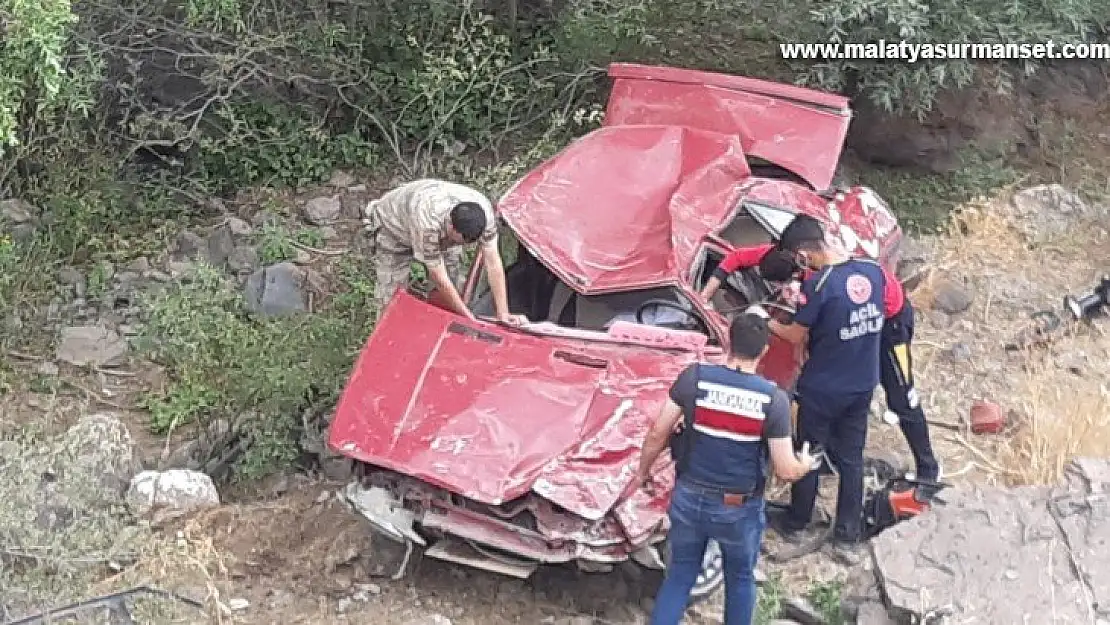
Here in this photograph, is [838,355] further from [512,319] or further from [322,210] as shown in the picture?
[322,210]

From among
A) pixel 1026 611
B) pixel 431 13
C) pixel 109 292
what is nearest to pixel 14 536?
pixel 109 292

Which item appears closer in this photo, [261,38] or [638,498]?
[638,498]

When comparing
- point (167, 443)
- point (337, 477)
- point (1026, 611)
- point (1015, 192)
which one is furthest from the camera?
point (1015, 192)

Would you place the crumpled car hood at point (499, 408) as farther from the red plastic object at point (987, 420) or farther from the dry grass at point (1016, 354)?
the red plastic object at point (987, 420)

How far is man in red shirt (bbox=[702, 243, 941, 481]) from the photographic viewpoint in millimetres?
5746

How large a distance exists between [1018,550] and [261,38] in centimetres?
601

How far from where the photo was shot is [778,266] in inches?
227

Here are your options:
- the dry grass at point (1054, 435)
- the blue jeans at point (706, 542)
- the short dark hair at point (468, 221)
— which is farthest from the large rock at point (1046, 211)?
the blue jeans at point (706, 542)

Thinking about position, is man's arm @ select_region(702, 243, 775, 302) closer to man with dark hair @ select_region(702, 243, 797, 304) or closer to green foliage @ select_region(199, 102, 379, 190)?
man with dark hair @ select_region(702, 243, 797, 304)

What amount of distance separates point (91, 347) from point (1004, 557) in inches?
213

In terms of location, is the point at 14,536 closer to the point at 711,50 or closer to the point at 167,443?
the point at 167,443

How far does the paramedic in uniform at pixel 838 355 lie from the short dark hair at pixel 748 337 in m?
0.90

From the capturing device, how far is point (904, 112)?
366 inches

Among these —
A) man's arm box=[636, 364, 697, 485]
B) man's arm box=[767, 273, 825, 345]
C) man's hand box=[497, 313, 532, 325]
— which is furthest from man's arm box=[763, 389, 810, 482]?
man's hand box=[497, 313, 532, 325]
